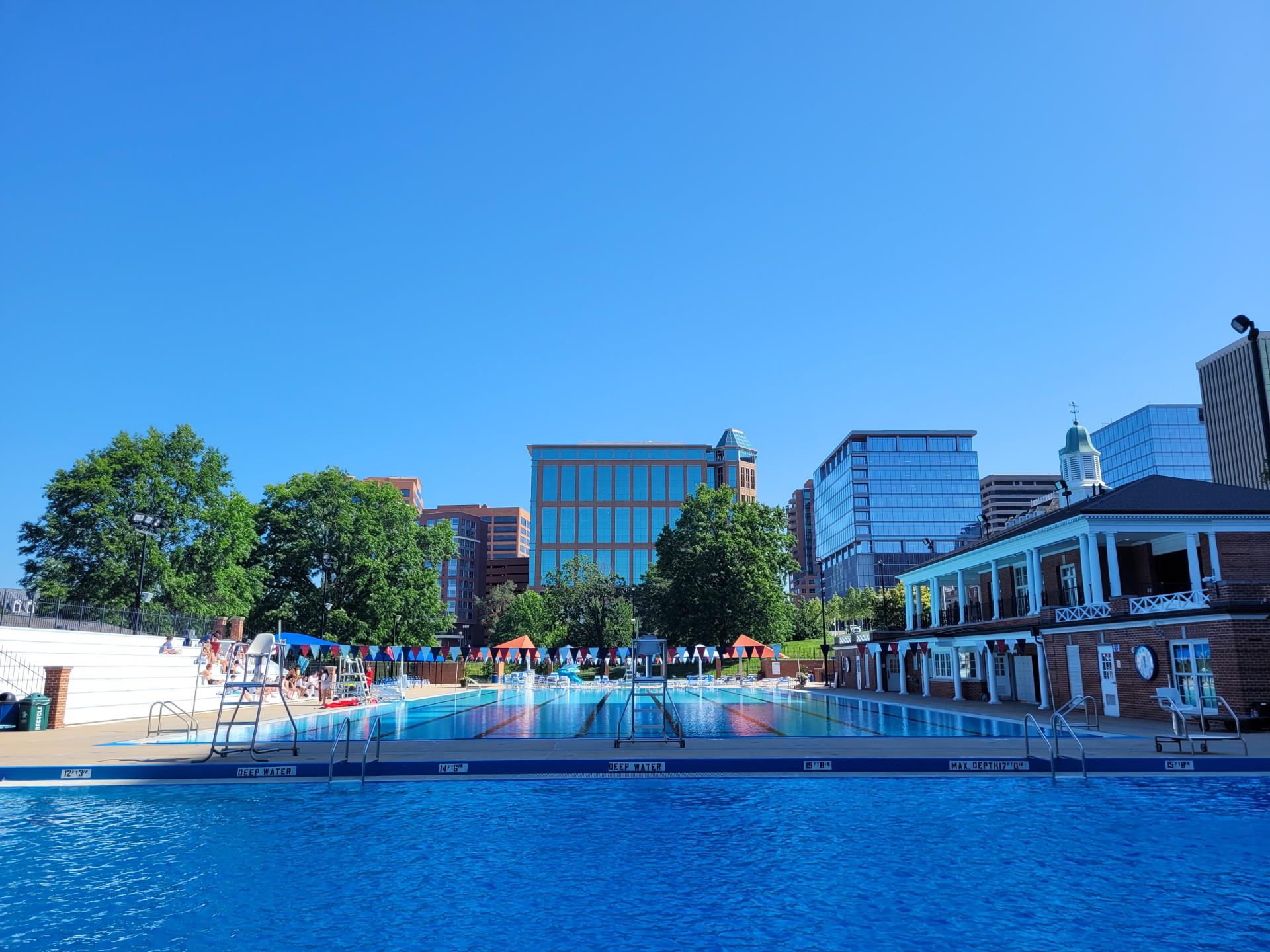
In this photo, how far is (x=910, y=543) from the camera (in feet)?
473

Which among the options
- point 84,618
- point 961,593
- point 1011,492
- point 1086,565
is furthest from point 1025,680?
point 1011,492

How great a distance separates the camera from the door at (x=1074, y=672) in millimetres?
27094

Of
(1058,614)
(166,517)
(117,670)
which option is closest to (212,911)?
(117,670)

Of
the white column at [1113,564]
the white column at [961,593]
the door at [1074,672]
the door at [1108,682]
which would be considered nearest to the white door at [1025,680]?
the door at [1074,672]

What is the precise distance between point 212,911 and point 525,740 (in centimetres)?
1208

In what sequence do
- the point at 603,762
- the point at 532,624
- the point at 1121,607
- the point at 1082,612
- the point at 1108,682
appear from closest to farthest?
the point at 603,762 → the point at 1121,607 → the point at 1108,682 → the point at 1082,612 → the point at 532,624

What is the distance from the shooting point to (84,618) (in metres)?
29.0

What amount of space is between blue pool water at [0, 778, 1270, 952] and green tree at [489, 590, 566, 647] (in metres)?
71.7

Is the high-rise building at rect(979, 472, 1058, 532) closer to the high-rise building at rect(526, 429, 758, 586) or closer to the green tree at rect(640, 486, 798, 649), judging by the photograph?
the high-rise building at rect(526, 429, 758, 586)

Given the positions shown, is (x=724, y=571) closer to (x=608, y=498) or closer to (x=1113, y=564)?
(x=1113, y=564)

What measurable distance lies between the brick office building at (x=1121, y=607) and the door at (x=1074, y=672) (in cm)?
4

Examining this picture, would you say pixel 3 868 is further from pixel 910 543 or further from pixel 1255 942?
pixel 910 543

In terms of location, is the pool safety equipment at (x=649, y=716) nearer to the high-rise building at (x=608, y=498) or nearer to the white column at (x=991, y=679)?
the white column at (x=991, y=679)

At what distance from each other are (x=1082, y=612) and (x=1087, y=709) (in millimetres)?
3804
